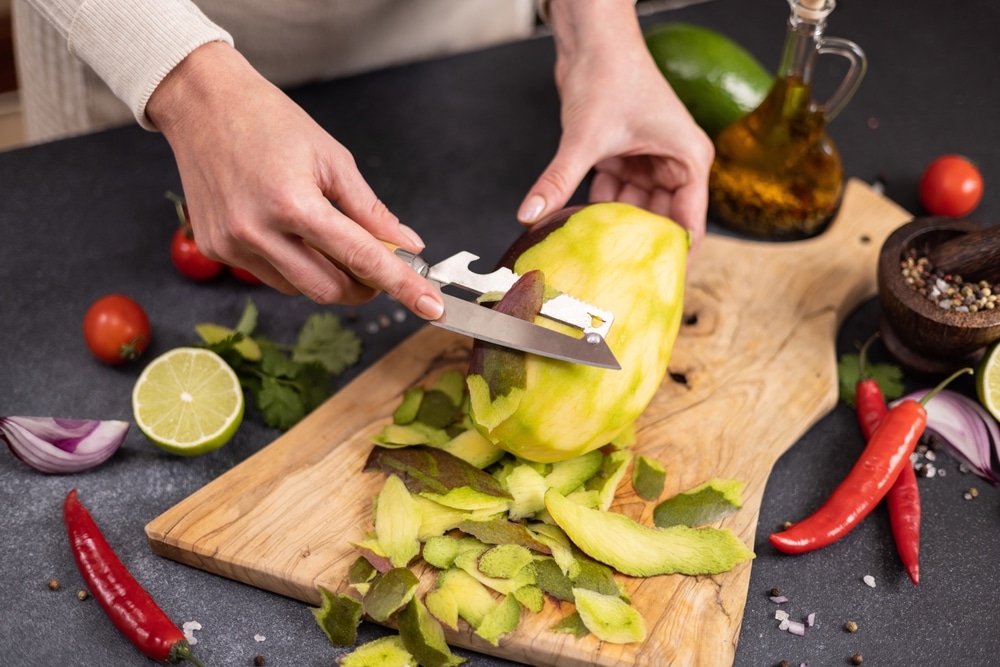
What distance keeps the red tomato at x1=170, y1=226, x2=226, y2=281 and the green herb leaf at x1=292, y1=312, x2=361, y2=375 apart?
0.31 meters

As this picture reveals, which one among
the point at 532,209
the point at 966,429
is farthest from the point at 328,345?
the point at 966,429

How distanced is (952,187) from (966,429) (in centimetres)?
81

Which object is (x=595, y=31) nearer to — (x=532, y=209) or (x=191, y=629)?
(x=532, y=209)

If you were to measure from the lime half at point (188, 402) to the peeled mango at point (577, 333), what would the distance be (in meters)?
0.55

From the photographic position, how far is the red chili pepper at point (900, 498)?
5.76ft

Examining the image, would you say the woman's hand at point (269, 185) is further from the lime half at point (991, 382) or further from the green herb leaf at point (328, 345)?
the lime half at point (991, 382)

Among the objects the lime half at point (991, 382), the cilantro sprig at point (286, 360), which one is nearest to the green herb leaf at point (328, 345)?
the cilantro sprig at point (286, 360)

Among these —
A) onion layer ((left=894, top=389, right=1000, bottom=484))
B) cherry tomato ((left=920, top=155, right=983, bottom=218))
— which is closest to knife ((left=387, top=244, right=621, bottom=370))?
onion layer ((left=894, top=389, right=1000, bottom=484))

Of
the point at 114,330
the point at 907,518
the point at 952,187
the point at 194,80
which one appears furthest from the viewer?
the point at 952,187

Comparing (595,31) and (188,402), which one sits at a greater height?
(595,31)

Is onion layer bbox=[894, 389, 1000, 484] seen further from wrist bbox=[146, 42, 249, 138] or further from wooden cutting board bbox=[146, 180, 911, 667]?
wrist bbox=[146, 42, 249, 138]

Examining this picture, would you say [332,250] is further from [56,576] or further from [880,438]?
[880,438]

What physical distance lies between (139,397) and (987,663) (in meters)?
1.73

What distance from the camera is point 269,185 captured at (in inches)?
61.4
